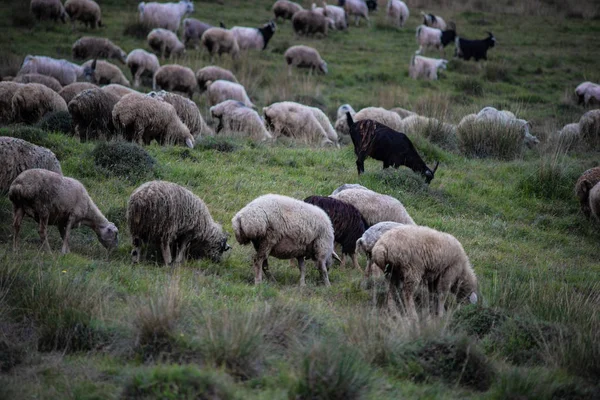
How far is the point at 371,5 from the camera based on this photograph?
39219 mm

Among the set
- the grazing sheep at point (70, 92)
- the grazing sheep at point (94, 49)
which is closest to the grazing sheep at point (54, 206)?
the grazing sheep at point (70, 92)

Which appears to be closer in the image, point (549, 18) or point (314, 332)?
point (314, 332)

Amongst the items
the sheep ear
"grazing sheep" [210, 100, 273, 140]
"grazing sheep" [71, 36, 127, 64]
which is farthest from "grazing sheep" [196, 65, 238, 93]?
the sheep ear

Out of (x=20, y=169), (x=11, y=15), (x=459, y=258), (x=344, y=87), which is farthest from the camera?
(x=11, y=15)

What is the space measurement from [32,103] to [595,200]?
1133 cm

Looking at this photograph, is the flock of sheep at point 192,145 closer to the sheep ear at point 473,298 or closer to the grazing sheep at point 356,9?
the sheep ear at point 473,298

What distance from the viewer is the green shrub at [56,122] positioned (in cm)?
1454

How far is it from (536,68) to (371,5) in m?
12.9

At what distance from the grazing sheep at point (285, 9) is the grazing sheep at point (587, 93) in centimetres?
1475

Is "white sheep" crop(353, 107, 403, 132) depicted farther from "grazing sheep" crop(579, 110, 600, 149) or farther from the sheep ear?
the sheep ear

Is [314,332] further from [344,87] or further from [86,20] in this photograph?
[86,20]

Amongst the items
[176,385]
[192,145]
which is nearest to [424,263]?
[176,385]

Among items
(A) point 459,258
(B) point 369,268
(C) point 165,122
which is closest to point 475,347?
(A) point 459,258

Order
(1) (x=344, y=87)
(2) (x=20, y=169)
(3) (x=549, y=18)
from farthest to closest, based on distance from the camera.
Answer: (3) (x=549, y=18) < (1) (x=344, y=87) < (2) (x=20, y=169)
